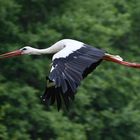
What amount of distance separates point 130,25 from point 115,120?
19.1ft

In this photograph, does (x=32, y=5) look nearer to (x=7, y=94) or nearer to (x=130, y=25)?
(x=7, y=94)

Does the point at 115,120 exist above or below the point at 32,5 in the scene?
below

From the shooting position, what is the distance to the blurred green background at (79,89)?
23.2 meters

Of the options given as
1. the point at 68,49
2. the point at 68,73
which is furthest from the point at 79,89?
the point at 68,73

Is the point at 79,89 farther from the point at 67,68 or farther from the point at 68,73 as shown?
the point at 68,73

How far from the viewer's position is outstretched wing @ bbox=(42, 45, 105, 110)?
1326cm

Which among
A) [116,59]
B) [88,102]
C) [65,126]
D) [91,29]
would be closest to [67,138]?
[65,126]

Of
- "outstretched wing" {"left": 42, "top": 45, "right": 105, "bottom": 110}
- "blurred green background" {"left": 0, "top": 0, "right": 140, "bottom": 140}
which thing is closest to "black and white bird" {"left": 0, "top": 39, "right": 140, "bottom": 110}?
"outstretched wing" {"left": 42, "top": 45, "right": 105, "bottom": 110}

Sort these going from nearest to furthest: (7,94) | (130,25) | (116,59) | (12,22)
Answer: (116,59)
(7,94)
(12,22)
(130,25)

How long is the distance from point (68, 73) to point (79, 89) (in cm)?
1093

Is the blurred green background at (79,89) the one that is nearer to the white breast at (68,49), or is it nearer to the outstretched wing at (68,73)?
the white breast at (68,49)

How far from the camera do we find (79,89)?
79.9 ft

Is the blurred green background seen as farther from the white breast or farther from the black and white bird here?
the black and white bird

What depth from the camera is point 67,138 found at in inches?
915
